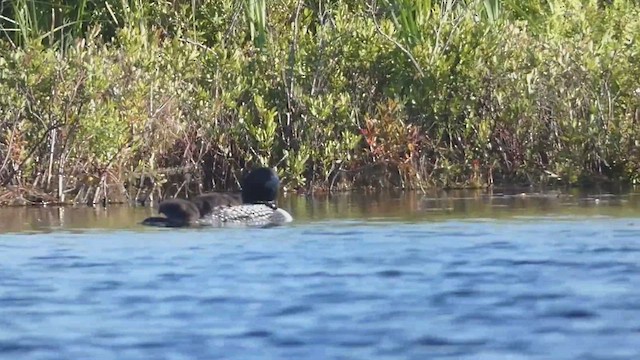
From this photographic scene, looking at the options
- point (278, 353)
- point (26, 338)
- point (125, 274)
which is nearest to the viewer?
point (278, 353)

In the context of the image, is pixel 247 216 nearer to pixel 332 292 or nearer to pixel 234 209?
pixel 234 209

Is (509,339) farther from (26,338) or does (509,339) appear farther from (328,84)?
(328,84)

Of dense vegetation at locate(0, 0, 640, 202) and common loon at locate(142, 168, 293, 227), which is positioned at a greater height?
dense vegetation at locate(0, 0, 640, 202)

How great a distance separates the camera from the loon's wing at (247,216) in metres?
16.0

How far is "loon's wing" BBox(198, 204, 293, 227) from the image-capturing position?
16047 mm

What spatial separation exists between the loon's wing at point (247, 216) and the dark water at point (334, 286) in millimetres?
289

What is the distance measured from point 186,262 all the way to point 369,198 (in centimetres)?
602

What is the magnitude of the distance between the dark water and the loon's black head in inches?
16.4

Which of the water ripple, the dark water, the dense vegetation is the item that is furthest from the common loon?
the dense vegetation

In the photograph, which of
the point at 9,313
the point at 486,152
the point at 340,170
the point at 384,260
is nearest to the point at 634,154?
the point at 486,152

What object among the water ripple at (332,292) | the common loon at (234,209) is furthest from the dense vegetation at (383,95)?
the water ripple at (332,292)

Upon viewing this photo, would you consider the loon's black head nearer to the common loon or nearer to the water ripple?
the common loon

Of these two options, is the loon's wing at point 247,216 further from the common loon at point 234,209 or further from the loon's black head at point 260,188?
the loon's black head at point 260,188

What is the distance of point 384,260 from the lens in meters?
13.0
